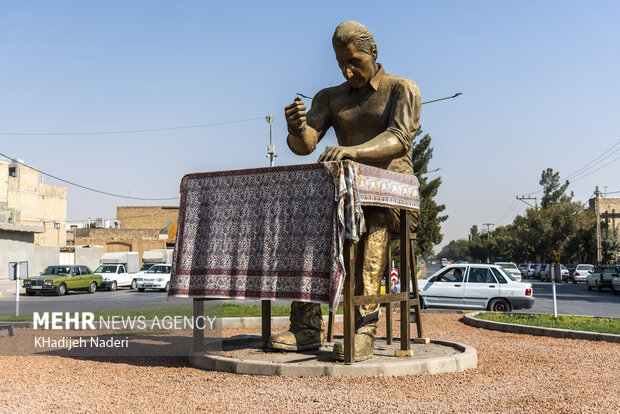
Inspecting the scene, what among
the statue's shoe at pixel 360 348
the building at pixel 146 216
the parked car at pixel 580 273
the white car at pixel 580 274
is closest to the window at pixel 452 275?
the statue's shoe at pixel 360 348

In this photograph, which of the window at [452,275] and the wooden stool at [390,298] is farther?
the window at [452,275]

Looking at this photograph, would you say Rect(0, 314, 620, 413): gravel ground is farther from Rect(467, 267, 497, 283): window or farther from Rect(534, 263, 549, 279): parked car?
Rect(534, 263, 549, 279): parked car

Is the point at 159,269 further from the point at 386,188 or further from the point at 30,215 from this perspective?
the point at 386,188

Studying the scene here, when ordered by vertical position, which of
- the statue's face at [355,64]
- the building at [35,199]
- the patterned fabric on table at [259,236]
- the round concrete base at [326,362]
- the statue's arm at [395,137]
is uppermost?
the building at [35,199]

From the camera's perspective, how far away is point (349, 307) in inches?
235

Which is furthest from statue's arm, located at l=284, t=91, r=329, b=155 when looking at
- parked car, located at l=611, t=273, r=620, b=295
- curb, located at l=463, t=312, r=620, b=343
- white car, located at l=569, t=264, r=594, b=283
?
white car, located at l=569, t=264, r=594, b=283

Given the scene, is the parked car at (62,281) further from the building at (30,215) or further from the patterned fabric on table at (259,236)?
the patterned fabric on table at (259,236)

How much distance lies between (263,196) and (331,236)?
939mm

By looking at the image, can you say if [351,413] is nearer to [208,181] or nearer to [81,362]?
[208,181]

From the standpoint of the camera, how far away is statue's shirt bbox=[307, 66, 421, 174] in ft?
22.5

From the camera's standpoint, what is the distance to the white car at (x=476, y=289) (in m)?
16.6

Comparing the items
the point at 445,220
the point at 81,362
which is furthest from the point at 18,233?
the point at 81,362

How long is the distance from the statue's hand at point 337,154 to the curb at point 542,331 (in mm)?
6562

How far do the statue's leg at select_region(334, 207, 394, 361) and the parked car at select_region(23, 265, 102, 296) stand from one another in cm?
2551
